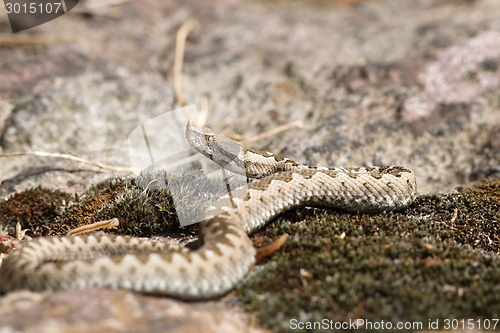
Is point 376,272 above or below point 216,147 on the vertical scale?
below

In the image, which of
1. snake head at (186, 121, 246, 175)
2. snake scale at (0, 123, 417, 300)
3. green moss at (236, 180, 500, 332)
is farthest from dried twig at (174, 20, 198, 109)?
green moss at (236, 180, 500, 332)

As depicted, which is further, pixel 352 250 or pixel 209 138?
pixel 209 138

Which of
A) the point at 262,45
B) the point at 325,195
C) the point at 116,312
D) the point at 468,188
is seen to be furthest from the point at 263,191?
the point at 262,45

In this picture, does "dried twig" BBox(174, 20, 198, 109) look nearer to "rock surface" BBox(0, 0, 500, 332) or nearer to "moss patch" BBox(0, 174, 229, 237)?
Answer: "rock surface" BBox(0, 0, 500, 332)

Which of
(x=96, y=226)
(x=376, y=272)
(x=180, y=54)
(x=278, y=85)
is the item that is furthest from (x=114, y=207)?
(x=180, y=54)

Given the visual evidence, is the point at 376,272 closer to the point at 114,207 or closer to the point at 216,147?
the point at 216,147

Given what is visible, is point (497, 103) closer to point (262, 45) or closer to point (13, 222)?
point (262, 45)

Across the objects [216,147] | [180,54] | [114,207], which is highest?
[180,54]
